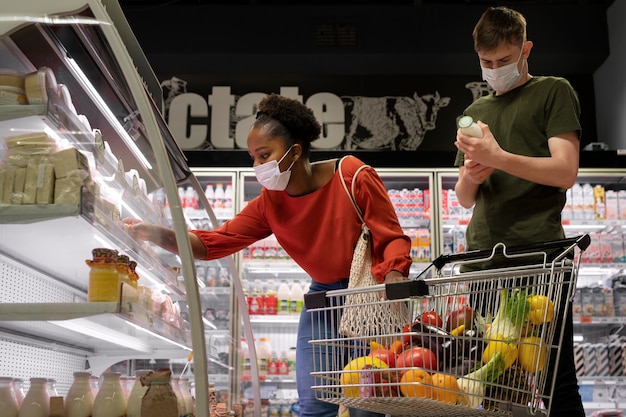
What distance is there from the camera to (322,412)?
8.30 ft

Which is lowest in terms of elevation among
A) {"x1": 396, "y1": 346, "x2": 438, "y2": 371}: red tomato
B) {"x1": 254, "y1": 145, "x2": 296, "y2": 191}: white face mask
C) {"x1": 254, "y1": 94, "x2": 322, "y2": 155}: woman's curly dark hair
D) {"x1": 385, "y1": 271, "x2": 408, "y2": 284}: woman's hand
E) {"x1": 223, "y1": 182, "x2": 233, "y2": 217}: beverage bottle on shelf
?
{"x1": 396, "y1": 346, "x2": 438, "y2": 371}: red tomato

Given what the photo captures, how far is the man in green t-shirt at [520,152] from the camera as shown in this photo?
213 centimetres

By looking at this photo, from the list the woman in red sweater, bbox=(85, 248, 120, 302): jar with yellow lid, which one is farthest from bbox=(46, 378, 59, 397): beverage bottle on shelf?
the woman in red sweater

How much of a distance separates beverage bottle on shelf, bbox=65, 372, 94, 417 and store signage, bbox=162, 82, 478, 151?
15.7ft

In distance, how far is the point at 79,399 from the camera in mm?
1804

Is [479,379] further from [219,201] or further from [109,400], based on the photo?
[219,201]

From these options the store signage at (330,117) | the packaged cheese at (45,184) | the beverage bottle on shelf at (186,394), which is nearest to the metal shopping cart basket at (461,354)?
the beverage bottle on shelf at (186,394)

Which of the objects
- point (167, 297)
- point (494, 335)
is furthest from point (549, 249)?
point (167, 297)

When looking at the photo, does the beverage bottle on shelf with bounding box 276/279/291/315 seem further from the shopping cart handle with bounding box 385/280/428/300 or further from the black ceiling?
the shopping cart handle with bounding box 385/280/428/300

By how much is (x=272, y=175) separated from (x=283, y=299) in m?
3.45

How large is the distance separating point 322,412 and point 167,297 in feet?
2.19

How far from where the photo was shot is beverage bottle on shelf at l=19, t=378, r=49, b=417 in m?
1.70

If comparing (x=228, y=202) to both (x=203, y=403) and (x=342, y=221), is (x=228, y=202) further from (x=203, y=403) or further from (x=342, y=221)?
(x=203, y=403)

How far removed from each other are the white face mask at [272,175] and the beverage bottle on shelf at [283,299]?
3370mm
